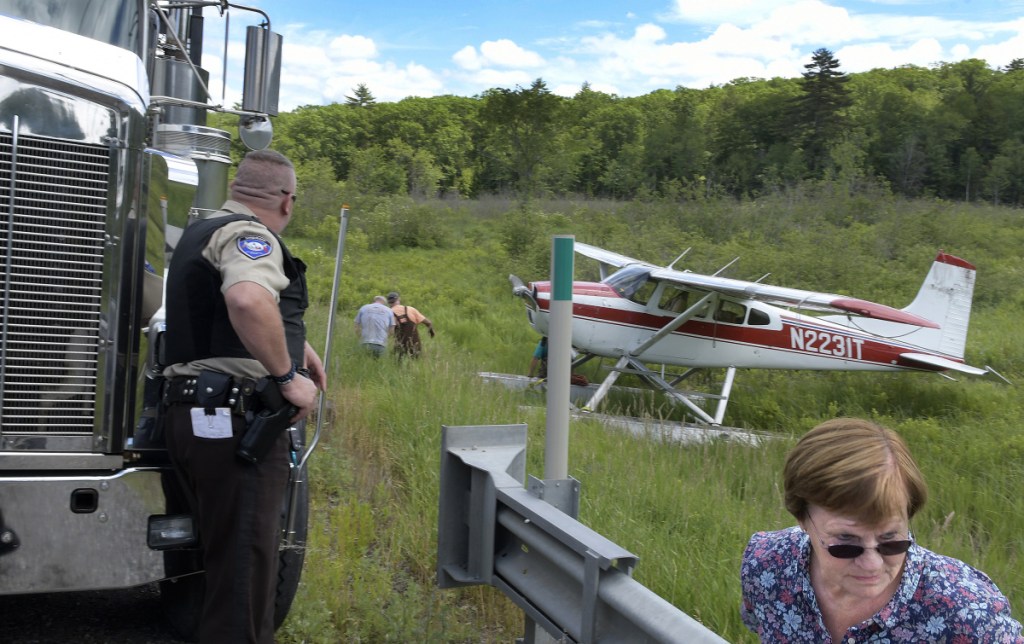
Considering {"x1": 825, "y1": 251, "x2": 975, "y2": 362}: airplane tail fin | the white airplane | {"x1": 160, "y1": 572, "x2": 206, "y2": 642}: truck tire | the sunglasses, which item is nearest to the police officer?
{"x1": 160, "y1": 572, "x2": 206, "y2": 642}: truck tire

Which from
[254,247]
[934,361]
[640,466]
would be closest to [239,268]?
[254,247]

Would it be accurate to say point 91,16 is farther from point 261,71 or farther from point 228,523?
point 228,523

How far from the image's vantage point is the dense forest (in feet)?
162

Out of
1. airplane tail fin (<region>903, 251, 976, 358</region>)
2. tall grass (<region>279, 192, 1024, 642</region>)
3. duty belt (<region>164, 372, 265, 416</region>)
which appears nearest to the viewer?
duty belt (<region>164, 372, 265, 416</region>)

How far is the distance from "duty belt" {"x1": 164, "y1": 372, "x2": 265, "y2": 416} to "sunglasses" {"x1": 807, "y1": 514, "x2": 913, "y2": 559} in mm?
2131

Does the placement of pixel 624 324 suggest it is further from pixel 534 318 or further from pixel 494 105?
pixel 494 105

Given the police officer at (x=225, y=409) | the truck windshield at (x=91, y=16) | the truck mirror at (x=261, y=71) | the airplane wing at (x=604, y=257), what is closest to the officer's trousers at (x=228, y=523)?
the police officer at (x=225, y=409)

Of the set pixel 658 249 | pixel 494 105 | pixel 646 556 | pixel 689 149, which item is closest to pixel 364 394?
pixel 646 556

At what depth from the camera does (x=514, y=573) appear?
10.1 ft

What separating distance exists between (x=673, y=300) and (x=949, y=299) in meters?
4.28

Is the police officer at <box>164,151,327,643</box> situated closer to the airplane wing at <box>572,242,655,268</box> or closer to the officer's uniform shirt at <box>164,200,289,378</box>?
the officer's uniform shirt at <box>164,200,289,378</box>

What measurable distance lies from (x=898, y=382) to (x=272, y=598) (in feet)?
40.1

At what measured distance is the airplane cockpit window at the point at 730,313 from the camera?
518 inches

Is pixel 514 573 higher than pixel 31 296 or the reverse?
the reverse
